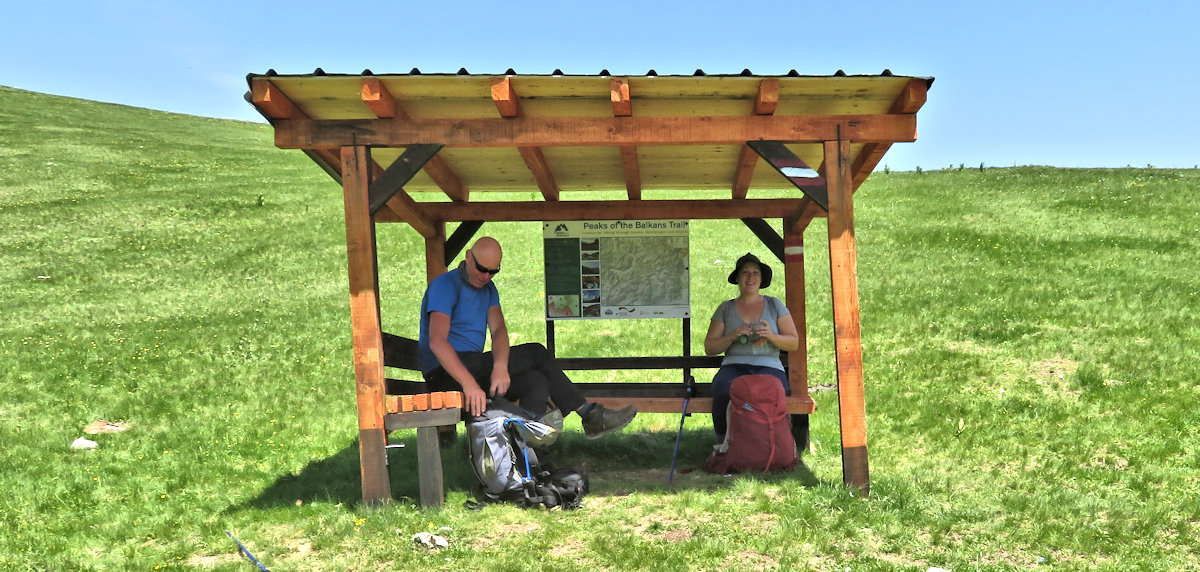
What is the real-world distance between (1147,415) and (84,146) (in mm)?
34118

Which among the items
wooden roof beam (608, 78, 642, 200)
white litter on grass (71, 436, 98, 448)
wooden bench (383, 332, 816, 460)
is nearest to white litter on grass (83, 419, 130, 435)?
white litter on grass (71, 436, 98, 448)

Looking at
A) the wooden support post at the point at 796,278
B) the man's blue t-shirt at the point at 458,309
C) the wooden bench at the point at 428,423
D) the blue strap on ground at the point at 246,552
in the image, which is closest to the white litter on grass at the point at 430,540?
the wooden bench at the point at 428,423

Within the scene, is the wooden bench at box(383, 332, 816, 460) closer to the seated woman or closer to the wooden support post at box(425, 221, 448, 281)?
the seated woman

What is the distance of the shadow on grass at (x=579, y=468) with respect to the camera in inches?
259

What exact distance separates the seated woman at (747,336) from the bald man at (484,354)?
991mm

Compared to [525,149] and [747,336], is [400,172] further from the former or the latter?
[747,336]

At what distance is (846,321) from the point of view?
20.8ft

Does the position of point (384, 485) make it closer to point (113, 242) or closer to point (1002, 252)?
point (1002, 252)

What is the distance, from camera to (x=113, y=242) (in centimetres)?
2062

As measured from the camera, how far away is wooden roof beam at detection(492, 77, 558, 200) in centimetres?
586

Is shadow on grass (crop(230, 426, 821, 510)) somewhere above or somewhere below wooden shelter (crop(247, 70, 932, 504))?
below

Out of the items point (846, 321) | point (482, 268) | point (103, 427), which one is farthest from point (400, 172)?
point (103, 427)

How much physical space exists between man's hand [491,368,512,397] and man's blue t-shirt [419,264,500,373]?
364 millimetres

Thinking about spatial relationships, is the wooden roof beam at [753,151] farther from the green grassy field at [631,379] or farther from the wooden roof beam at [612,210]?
the green grassy field at [631,379]
